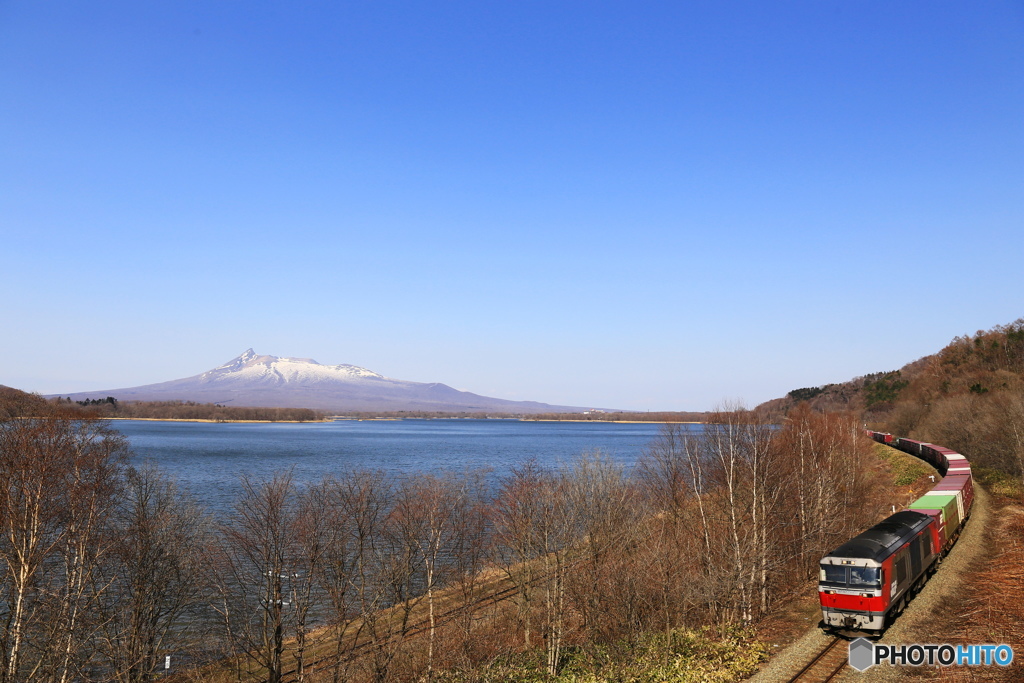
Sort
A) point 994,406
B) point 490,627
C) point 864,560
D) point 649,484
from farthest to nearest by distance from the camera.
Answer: point 994,406 → point 649,484 → point 490,627 → point 864,560

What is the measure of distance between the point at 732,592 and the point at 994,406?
183 feet

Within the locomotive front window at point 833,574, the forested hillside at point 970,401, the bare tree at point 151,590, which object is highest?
the forested hillside at point 970,401

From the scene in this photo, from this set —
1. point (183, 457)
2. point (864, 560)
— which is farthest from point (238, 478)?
point (864, 560)

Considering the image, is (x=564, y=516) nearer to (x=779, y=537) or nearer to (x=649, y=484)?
(x=779, y=537)

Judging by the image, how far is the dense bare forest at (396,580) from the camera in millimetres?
26625

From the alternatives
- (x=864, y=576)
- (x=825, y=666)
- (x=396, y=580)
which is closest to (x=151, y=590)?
(x=396, y=580)

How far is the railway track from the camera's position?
68.0ft

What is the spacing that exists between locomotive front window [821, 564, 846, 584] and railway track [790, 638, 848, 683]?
2.19 m

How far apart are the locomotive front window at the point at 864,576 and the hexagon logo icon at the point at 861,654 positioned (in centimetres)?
194

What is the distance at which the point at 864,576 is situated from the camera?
23141mm

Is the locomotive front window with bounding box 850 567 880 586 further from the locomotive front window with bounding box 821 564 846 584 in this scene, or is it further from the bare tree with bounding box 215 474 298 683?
the bare tree with bounding box 215 474 298 683

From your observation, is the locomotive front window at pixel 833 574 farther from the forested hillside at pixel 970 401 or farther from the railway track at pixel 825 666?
the forested hillside at pixel 970 401

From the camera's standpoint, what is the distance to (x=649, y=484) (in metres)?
53.9

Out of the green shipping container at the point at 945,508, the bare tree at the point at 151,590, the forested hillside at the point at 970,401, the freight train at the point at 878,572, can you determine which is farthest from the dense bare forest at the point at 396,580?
the forested hillside at the point at 970,401
